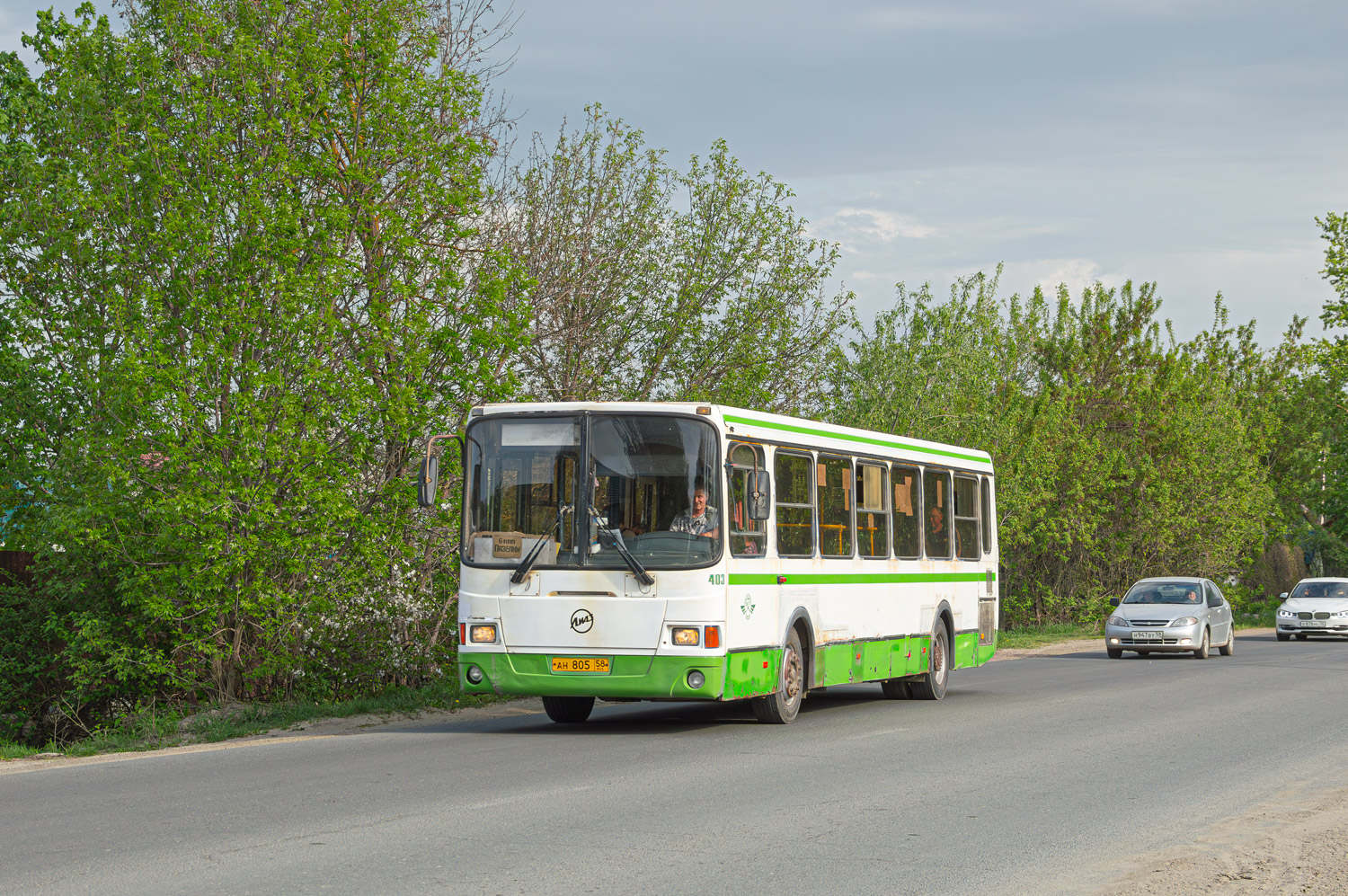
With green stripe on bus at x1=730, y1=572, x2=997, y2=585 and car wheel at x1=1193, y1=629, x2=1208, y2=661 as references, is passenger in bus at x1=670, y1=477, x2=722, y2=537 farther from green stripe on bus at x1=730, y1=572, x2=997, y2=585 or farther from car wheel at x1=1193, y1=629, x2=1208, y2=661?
car wheel at x1=1193, y1=629, x2=1208, y2=661

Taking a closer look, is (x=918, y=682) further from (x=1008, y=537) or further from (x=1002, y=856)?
(x=1008, y=537)

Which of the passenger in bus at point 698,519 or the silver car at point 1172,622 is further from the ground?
the passenger in bus at point 698,519

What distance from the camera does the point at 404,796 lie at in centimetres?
1036

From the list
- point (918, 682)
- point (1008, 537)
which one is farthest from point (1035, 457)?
point (918, 682)

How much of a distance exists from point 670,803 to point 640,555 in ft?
13.6

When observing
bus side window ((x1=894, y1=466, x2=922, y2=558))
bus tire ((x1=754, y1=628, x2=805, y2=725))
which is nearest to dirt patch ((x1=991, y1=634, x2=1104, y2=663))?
bus side window ((x1=894, y1=466, x2=922, y2=558))

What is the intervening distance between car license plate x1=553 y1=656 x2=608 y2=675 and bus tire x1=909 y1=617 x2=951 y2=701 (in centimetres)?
624

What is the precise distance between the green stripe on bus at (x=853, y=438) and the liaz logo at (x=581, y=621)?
2.26 meters

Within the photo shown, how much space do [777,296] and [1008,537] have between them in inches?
621

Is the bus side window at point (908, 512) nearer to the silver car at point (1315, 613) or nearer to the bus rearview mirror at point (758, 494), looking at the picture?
the bus rearview mirror at point (758, 494)

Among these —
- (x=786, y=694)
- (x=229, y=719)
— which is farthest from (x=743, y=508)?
(x=229, y=719)

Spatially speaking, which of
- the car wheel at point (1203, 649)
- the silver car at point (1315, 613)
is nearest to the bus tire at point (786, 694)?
the car wheel at point (1203, 649)

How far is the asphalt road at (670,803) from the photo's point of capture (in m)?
7.79

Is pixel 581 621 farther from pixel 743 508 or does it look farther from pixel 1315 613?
pixel 1315 613
